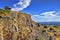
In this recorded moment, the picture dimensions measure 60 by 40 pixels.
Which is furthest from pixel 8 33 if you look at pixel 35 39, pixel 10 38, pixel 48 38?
pixel 48 38

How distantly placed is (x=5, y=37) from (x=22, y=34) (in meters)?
10.3

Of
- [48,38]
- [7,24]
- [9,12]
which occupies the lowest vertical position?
[48,38]

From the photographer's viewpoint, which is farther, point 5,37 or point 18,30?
point 18,30

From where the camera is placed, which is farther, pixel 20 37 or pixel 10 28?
pixel 20 37

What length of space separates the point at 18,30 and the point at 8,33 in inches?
305

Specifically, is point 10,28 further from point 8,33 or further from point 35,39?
point 35,39

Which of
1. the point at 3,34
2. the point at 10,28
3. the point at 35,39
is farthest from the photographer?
the point at 35,39

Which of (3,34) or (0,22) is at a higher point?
(0,22)

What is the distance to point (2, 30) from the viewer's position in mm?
48281

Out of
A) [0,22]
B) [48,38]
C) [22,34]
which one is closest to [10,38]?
[0,22]

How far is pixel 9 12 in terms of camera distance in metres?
64.3

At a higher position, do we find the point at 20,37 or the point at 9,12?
the point at 9,12

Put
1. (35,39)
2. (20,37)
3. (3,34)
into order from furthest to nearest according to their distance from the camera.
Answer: (35,39) < (20,37) < (3,34)

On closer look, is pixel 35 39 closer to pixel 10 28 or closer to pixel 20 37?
pixel 20 37
